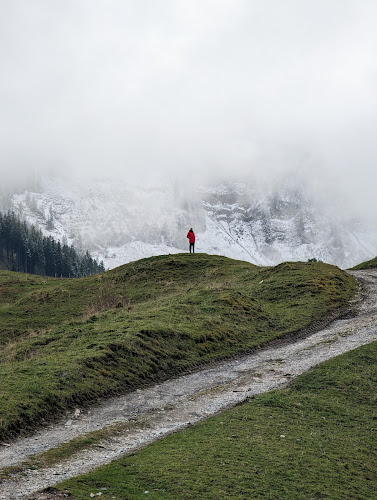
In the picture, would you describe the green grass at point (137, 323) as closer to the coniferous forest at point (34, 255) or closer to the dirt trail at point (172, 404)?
the dirt trail at point (172, 404)

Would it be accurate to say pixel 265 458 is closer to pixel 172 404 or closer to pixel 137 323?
pixel 172 404

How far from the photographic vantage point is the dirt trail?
15760mm

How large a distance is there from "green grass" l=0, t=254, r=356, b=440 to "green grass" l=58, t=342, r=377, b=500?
5582 mm

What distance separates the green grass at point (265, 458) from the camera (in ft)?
46.0

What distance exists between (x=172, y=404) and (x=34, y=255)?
140 metres

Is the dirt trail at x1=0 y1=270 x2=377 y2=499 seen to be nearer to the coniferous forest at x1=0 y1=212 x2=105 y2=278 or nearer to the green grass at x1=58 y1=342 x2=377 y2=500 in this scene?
the green grass at x1=58 y1=342 x2=377 y2=500

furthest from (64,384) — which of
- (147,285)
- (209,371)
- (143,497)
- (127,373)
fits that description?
(147,285)

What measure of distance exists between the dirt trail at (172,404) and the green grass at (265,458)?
3.49 ft

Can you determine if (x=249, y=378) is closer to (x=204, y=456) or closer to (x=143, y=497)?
(x=204, y=456)

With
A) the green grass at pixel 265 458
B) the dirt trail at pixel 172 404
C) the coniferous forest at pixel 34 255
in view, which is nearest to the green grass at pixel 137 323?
the dirt trail at pixel 172 404

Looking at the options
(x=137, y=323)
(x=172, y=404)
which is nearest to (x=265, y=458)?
(x=172, y=404)

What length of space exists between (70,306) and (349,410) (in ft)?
108

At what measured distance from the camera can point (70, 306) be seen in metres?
49.3

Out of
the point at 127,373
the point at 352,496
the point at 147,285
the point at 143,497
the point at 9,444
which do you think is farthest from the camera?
the point at 147,285
